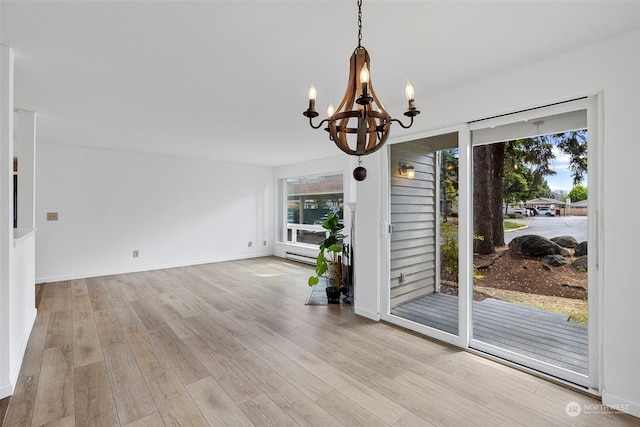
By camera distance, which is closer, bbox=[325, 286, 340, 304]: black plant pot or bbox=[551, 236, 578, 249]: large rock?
bbox=[551, 236, 578, 249]: large rock

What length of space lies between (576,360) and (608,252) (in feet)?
3.14

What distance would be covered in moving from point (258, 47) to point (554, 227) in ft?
8.61

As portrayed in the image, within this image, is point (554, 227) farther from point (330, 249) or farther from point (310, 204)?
point (310, 204)

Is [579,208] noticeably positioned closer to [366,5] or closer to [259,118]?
[366,5]

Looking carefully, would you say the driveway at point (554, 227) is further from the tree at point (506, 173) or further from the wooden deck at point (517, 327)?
the wooden deck at point (517, 327)

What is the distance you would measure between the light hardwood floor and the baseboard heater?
8.95 ft

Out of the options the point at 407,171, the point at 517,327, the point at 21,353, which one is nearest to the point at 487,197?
the point at 407,171

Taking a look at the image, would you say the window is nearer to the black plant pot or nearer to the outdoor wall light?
the black plant pot

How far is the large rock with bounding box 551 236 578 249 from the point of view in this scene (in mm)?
2285

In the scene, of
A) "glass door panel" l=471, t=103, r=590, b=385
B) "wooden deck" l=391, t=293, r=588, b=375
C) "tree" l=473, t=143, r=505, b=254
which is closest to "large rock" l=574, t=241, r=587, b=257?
"glass door panel" l=471, t=103, r=590, b=385

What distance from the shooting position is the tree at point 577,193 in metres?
2.17

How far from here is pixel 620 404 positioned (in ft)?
6.09

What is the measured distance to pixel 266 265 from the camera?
6.29 m

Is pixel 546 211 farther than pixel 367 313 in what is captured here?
No
